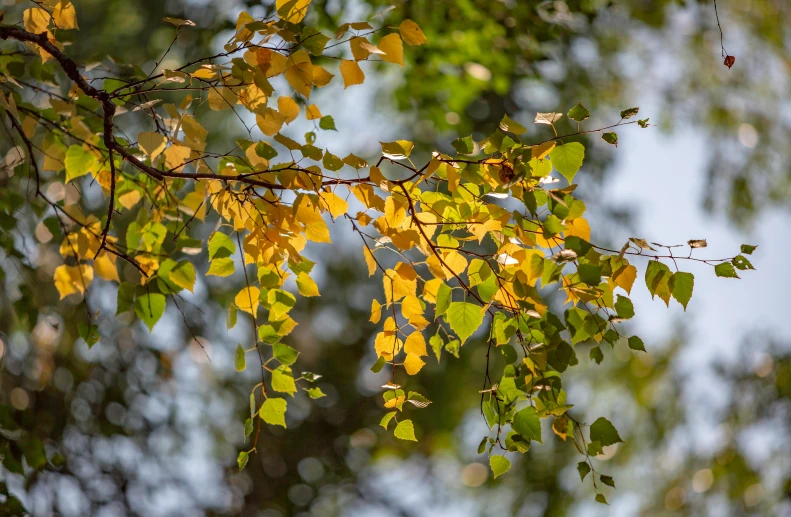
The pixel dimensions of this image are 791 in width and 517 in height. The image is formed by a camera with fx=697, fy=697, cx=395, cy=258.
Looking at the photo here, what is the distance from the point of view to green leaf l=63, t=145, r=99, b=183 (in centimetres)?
109

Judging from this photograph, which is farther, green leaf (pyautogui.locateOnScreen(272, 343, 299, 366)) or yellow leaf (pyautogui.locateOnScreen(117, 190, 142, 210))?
yellow leaf (pyautogui.locateOnScreen(117, 190, 142, 210))

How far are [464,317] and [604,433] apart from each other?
21 centimetres

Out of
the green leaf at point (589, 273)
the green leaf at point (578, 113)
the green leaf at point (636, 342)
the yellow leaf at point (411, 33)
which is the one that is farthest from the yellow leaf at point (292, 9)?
the green leaf at point (636, 342)

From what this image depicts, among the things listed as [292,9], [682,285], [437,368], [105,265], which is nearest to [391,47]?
Result: [292,9]

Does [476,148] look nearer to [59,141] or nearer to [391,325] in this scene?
[391,325]

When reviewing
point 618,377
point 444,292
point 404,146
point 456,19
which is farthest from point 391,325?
point 618,377

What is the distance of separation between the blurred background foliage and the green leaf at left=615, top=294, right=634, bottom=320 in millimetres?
1005

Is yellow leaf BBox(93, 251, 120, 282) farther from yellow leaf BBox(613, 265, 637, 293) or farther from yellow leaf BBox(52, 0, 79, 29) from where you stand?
yellow leaf BBox(613, 265, 637, 293)

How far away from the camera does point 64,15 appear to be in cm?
101

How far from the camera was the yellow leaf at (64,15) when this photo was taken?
1001 mm

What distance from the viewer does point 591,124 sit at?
3.16 m

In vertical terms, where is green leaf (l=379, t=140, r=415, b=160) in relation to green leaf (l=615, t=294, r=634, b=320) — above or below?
above

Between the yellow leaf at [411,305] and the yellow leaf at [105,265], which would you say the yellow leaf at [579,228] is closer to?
the yellow leaf at [411,305]

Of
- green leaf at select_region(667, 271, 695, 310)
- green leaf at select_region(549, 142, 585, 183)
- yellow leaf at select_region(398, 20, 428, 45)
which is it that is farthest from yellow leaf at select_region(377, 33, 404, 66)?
green leaf at select_region(667, 271, 695, 310)
